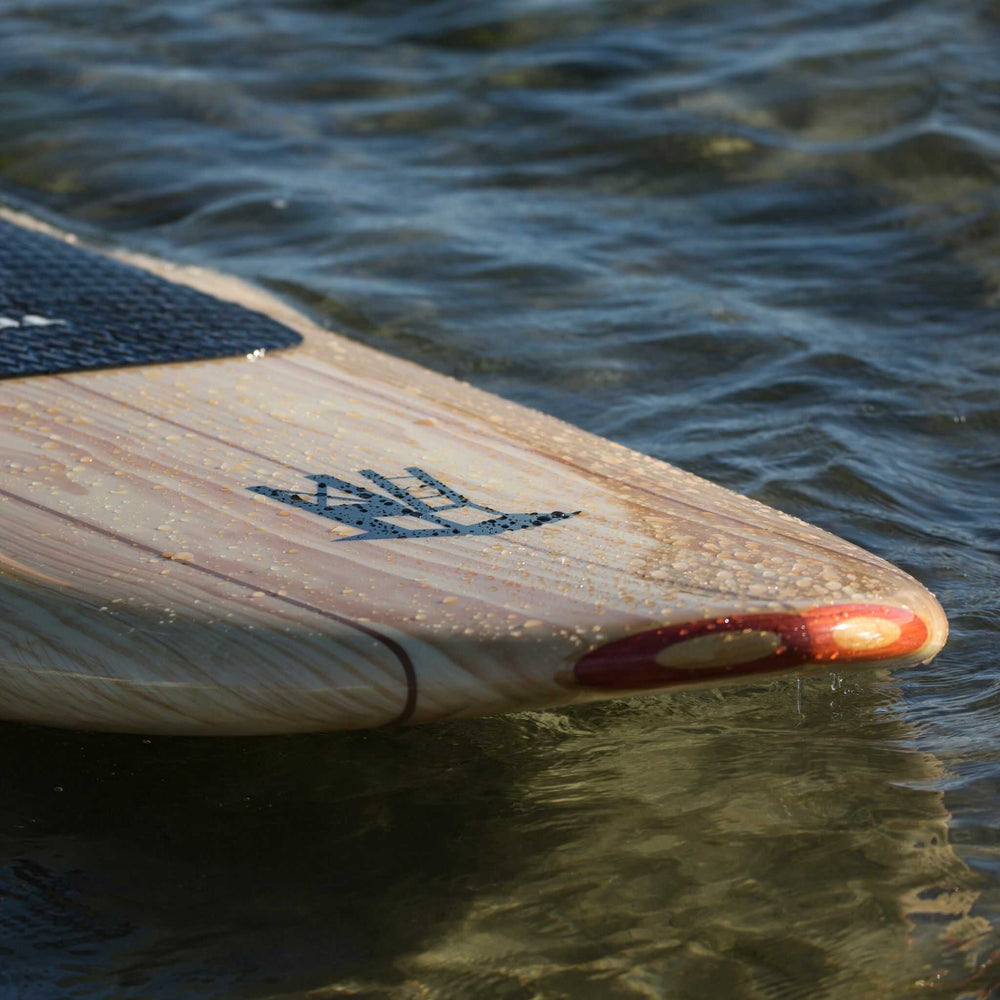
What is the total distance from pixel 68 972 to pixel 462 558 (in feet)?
1.98

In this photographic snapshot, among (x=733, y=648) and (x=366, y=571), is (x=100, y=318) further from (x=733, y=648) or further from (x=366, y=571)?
(x=733, y=648)

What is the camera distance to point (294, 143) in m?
4.72

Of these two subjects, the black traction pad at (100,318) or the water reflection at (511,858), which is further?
the black traction pad at (100,318)

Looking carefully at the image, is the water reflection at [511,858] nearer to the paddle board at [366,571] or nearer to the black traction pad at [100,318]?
the paddle board at [366,571]

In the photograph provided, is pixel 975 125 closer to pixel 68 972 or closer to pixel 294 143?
pixel 294 143

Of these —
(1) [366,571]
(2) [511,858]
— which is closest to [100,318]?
(1) [366,571]

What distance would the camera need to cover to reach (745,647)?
1554mm

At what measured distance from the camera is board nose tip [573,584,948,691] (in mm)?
1541

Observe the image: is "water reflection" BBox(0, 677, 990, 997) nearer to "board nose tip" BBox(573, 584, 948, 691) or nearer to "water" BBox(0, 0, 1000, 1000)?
"water" BBox(0, 0, 1000, 1000)

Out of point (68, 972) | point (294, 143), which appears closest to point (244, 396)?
point (68, 972)

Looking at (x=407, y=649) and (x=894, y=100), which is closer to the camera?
(x=407, y=649)

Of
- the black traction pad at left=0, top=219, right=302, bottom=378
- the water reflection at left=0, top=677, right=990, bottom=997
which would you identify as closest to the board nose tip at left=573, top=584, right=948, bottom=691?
the water reflection at left=0, top=677, right=990, bottom=997

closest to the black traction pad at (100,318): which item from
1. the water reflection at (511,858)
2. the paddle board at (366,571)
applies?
the paddle board at (366,571)

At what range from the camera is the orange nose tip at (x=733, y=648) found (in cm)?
154
